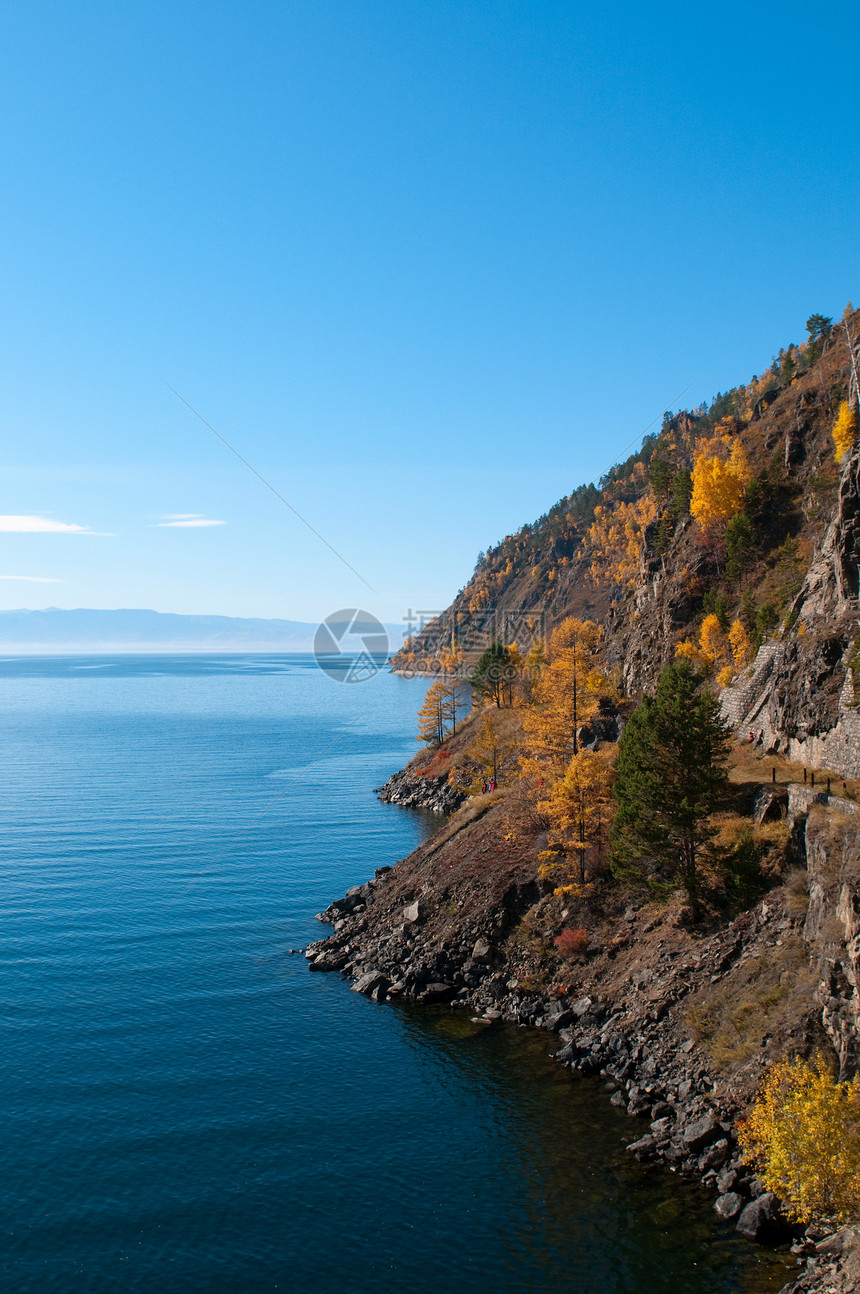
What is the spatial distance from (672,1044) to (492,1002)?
12.5 meters

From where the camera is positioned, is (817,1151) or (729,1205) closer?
(817,1151)

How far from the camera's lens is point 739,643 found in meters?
75.8

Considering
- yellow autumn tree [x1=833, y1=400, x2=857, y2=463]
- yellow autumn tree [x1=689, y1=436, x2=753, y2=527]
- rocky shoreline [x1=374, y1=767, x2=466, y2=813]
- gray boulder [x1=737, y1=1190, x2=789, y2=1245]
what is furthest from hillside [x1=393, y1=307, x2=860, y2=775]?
rocky shoreline [x1=374, y1=767, x2=466, y2=813]

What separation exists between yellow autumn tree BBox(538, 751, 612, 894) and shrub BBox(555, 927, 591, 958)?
3.62 m

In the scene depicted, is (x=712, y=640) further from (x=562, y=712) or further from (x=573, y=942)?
(x=573, y=942)

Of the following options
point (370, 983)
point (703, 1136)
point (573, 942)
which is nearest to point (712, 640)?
point (573, 942)

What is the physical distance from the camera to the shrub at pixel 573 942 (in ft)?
162

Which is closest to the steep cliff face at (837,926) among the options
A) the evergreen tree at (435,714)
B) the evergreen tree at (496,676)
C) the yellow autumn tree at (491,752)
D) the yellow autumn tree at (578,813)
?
the yellow autumn tree at (578,813)

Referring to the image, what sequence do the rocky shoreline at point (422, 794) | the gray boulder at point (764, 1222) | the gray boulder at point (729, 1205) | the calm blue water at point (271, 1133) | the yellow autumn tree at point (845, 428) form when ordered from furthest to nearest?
the rocky shoreline at point (422, 794)
the yellow autumn tree at point (845, 428)
the gray boulder at point (729, 1205)
the gray boulder at point (764, 1222)
the calm blue water at point (271, 1133)

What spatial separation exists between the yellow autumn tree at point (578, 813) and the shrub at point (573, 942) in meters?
3.62

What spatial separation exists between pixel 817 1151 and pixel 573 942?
71.9 ft

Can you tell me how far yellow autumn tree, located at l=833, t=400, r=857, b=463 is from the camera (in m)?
72.4

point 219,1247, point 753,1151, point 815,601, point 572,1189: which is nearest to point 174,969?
point 219,1247

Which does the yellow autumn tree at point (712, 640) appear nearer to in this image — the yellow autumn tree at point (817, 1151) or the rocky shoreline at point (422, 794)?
the rocky shoreline at point (422, 794)
